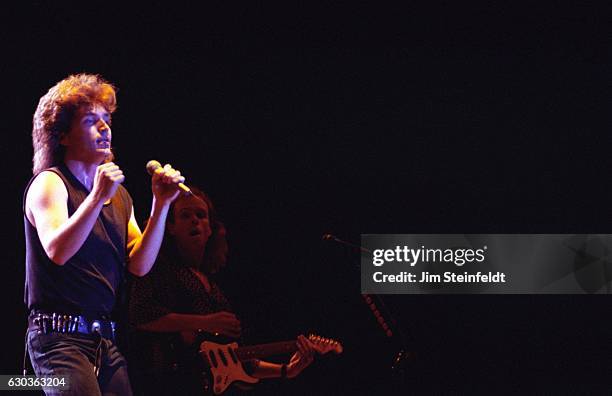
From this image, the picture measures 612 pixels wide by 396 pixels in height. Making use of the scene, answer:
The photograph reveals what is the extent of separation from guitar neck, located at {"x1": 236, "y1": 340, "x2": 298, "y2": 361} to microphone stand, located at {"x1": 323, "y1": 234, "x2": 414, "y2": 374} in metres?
0.48

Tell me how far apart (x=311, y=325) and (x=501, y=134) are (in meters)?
1.54

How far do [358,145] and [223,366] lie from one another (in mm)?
1402

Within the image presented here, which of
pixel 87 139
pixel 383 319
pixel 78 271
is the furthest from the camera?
pixel 383 319

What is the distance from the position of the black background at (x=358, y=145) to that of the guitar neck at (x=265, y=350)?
0.06 metres

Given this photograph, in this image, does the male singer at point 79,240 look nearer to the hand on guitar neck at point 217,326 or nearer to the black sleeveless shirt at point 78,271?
the black sleeveless shirt at point 78,271

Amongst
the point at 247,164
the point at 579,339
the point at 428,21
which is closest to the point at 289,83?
the point at 247,164

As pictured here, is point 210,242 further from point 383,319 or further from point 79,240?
point 79,240

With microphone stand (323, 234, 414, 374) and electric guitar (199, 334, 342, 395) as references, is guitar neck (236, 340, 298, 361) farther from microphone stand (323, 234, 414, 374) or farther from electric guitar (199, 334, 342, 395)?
microphone stand (323, 234, 414, 374)

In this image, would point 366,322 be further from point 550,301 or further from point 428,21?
point 428,21

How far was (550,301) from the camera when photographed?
4023mm

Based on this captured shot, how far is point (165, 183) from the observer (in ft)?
6.28

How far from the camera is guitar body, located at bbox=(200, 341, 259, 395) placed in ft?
11.6

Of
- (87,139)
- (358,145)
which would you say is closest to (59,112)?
(87,139)

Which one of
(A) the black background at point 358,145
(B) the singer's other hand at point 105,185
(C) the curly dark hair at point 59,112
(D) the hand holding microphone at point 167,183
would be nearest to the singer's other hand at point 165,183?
(D) the hand holding microphone at point 167,183
